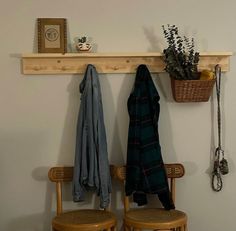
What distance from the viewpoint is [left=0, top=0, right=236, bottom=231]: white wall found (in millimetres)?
2762

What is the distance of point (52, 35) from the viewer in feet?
8.99

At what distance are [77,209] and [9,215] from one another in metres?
0.46

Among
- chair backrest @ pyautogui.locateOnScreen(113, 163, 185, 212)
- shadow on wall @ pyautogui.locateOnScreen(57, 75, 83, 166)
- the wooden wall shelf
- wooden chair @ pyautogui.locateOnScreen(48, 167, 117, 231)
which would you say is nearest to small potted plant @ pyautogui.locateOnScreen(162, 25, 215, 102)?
the wooden wall shelf

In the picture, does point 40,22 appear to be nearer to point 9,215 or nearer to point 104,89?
point 104,89

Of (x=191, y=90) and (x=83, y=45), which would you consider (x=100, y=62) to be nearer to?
(x=83, y=45)

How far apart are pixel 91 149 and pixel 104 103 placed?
1.17 ft

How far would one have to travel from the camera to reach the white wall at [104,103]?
276cm

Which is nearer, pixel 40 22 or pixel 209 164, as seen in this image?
pixel 40 22

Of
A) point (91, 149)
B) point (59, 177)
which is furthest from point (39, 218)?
point (91, 149)

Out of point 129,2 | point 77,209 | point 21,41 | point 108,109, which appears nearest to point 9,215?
point 77,209

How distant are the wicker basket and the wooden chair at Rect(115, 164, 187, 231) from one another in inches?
17.9

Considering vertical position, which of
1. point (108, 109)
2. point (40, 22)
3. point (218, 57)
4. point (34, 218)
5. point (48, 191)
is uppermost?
point (40, 22)

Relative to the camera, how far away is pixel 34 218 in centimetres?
282

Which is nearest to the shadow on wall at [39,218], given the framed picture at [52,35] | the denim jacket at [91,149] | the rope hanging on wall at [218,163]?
the denim jacket at [91,149]
